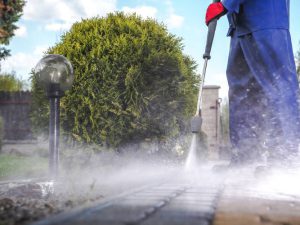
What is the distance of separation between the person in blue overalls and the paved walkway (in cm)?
116

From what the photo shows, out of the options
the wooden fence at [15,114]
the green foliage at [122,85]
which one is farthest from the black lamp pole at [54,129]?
the wooden fence at [15,114]

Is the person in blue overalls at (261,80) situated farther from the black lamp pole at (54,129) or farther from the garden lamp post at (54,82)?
the black lamp pole at (54,129)

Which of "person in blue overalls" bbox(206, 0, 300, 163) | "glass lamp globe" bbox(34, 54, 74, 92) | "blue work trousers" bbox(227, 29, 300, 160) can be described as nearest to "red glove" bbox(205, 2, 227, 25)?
"person in blue overalls" bbox(206, 0, 300, 163)

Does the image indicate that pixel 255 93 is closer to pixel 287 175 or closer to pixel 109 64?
pixel 287 175

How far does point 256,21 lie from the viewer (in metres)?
3.44

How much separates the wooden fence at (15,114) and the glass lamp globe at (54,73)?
7.82m

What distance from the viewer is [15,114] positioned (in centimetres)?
1187

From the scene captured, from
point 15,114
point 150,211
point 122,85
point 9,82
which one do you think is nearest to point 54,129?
point 122,85

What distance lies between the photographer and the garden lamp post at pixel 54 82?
13.0 ft

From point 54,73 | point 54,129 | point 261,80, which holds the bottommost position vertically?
point 54,129

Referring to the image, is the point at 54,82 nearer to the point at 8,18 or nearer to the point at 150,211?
the point at 150,211

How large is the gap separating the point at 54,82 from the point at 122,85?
3.93ft

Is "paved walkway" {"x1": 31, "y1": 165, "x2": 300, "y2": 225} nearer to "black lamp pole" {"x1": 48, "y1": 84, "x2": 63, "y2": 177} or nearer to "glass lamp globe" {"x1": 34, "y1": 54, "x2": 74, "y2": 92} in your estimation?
"black lamp pole" {"x1": 48, "y1": 84, "x2": 63, "y2": 177}

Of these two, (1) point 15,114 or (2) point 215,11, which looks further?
(1) point 15,114
